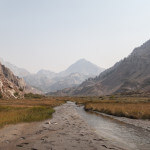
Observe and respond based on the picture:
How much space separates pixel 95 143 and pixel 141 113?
18153mm

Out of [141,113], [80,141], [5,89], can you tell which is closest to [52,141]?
[80,141]

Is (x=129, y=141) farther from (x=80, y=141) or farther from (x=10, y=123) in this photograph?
(x=10, y=123)

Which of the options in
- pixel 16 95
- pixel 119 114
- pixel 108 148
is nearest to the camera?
pixel 108 148

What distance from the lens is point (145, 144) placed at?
14977 mm

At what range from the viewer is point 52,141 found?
48.4 feet

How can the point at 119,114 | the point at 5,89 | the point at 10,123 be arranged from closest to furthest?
the point at 10,123, the point at 119,114, the point at 5,89

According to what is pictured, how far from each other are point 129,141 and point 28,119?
651 inches

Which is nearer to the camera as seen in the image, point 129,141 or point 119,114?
point 129,141

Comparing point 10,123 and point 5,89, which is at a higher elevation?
point 5,89

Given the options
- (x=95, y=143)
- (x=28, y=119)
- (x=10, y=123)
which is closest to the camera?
(x=95, y=143)

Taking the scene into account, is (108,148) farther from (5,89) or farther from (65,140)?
(5,89)

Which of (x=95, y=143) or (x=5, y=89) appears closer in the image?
(x=95, y=143)

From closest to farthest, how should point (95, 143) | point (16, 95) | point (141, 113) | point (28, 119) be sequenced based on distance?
1. point (95, 143)
2. point (28, 119)
3. point (141, 113)
4. point (16, 95)

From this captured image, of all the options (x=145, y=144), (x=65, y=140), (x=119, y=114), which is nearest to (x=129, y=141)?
(x=145, y=144)
